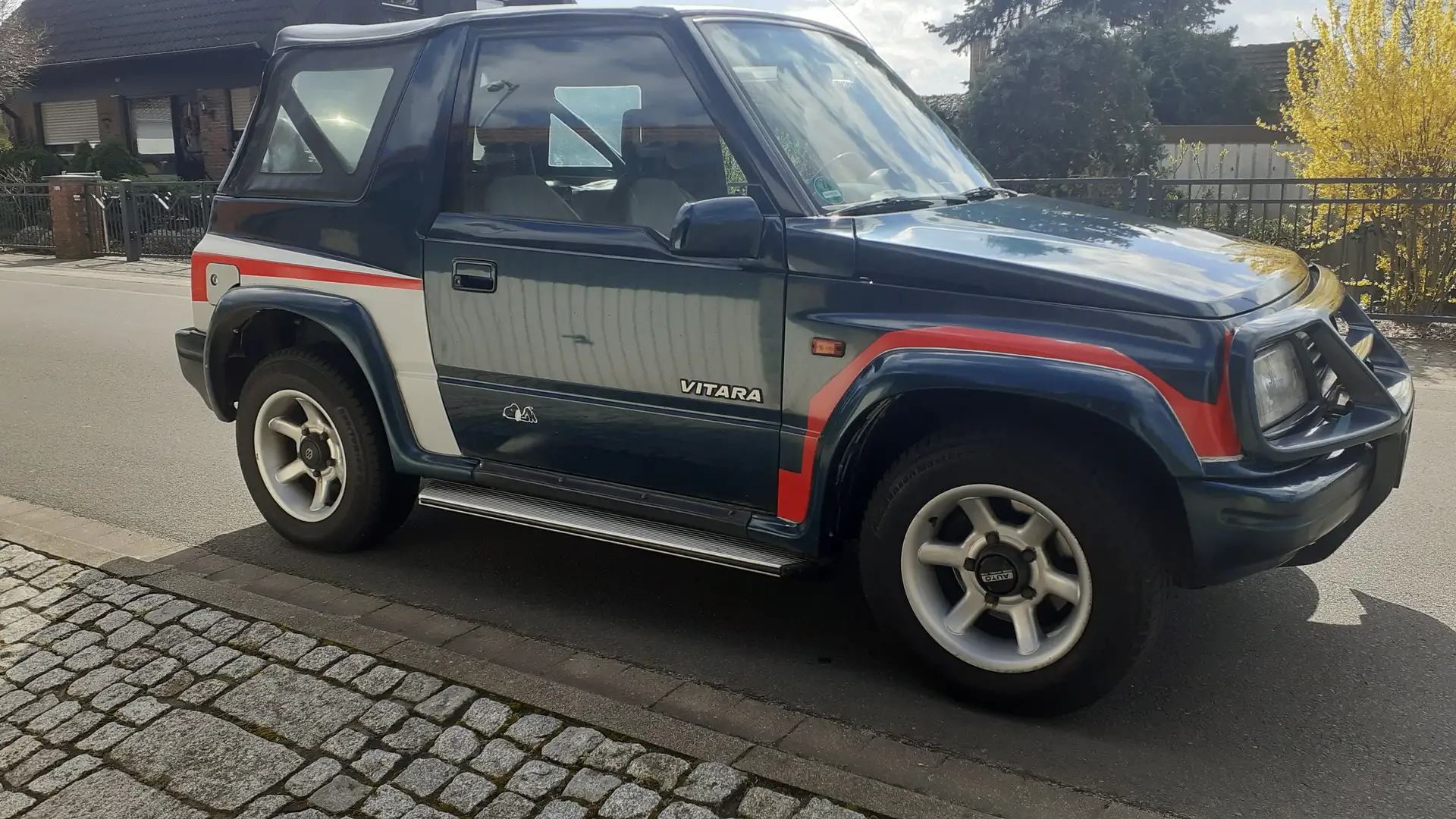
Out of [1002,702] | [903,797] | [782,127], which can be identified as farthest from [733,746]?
[782,127]

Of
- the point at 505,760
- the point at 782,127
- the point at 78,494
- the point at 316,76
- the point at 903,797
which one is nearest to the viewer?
the point at 903,797

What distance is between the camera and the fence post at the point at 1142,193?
10992 mm

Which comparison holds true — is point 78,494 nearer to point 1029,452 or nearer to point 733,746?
point 733,746

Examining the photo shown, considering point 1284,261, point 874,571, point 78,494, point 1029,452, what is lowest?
point 78,494

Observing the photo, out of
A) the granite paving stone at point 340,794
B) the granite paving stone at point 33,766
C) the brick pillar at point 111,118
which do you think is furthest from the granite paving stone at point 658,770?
the brick pillar at point 111,118

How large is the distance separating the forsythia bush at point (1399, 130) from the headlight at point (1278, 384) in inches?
308

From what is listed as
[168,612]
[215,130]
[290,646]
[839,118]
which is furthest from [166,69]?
[839,118]

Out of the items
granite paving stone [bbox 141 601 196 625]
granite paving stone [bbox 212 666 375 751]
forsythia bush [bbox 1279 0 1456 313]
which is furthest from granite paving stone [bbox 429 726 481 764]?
forsythia bush [bbox 1279 0 1456 313]

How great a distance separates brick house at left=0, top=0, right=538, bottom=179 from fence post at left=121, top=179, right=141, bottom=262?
8.30 m

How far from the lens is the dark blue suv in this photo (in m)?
3.24

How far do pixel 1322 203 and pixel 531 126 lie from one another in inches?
346

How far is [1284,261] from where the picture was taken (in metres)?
3.91

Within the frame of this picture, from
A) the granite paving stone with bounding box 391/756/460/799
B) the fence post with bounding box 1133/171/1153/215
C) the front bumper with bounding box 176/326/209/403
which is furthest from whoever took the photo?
the fence post with bounding box 1133/171/1153/215

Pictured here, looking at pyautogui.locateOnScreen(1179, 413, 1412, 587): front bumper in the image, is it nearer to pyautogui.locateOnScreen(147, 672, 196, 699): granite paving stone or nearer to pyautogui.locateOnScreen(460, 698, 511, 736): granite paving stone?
pyautogui.locateOnScreen(460, 698, 511, 736): granite paving stone
